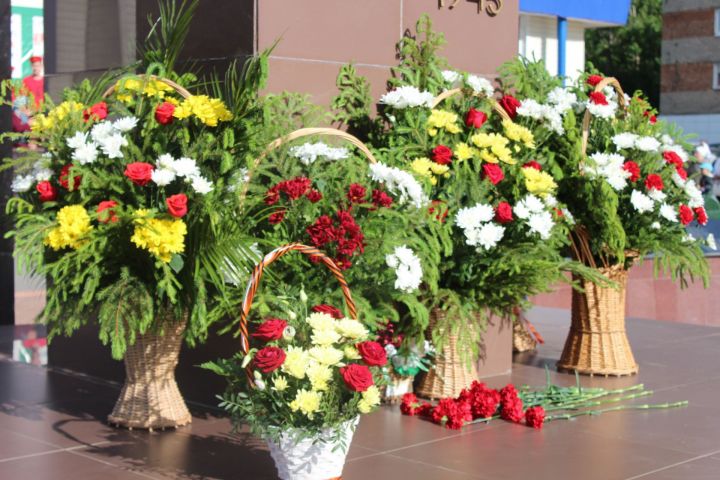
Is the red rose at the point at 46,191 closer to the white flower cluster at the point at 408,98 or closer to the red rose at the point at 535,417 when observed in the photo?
the white flower cluster at the point at 408,98

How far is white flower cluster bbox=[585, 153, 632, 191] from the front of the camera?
21.5 feet

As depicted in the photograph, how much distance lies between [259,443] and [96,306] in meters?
0.93

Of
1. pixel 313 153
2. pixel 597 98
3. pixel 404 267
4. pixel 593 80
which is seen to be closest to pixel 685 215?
pixel 597 98

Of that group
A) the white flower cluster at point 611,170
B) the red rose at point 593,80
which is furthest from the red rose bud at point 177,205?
the red rose at point 593,80

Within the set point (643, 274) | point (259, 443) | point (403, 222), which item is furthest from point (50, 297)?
point (643, 274)

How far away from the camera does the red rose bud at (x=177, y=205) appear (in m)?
4.77

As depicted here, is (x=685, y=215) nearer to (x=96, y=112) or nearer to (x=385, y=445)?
(x=385, y=445)

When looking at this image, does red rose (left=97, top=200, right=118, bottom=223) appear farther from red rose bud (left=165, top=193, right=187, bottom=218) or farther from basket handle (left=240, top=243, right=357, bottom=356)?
basket handle (left=240, top=243, right=357, bottom=356)

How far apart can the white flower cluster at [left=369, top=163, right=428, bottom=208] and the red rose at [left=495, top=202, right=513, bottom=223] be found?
549 mm

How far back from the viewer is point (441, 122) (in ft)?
20.2

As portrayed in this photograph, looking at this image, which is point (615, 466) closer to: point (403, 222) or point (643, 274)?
point (403, 222)

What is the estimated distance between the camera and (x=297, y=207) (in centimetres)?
519

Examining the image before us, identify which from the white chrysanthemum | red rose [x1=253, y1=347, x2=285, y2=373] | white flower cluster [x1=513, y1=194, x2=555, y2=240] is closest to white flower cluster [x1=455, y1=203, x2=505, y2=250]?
white flower cluster [x1=513, y1=194, x2=555, y2=240]

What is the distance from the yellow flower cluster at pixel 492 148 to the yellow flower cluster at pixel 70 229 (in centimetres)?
213
